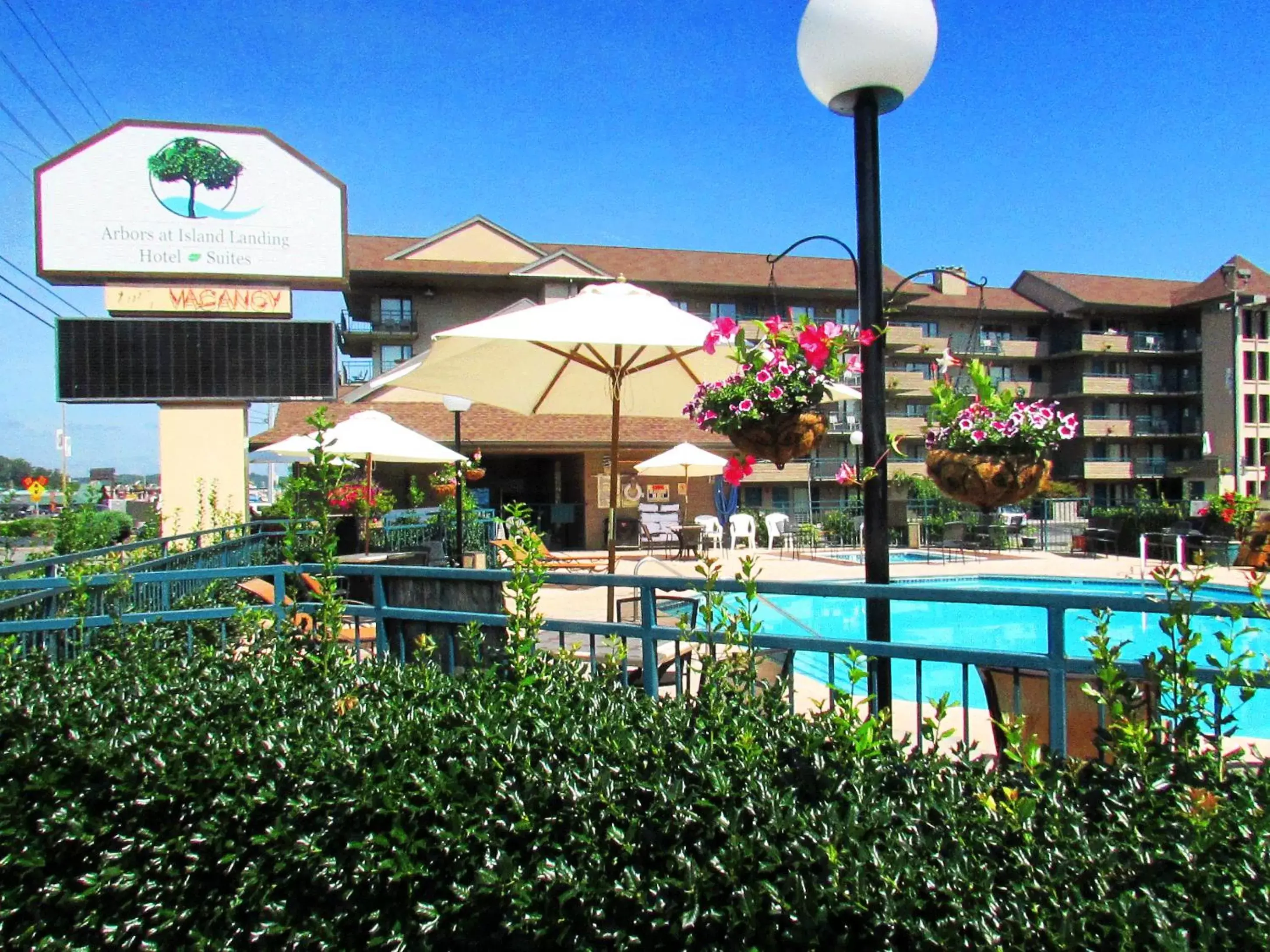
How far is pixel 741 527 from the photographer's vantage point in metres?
23.7

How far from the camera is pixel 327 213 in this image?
19.0 metres

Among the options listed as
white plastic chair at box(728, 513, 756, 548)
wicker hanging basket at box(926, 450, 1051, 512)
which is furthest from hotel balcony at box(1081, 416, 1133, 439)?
wicker hanging basket at box(926, 450, 1051, 512)

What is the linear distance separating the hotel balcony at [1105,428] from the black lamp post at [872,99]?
49596 mm

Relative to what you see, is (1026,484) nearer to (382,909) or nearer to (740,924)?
(740,924)

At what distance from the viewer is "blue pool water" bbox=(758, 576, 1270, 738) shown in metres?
8.62

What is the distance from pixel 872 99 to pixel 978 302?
46.6 m

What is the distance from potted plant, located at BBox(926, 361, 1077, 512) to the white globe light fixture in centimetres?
107

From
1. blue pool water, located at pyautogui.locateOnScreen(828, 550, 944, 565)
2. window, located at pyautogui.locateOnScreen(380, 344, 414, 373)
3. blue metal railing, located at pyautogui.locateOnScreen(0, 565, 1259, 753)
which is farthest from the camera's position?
window, located at pyautogui.locateOnScreen(380, 344, 414, 373)

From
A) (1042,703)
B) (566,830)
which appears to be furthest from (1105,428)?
(566,830)

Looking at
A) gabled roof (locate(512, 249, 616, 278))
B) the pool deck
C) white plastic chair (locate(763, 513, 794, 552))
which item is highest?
gabled roof (locate(512, 249, 616, 278))

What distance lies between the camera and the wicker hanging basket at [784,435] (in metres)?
3.58

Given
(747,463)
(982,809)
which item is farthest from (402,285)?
Result: (982,809)

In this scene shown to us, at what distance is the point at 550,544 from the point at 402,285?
15.3 metres

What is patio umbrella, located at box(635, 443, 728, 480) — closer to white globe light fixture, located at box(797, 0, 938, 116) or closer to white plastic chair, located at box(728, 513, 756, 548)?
white plastic chair, located at box(728, 513, 756, 548)
